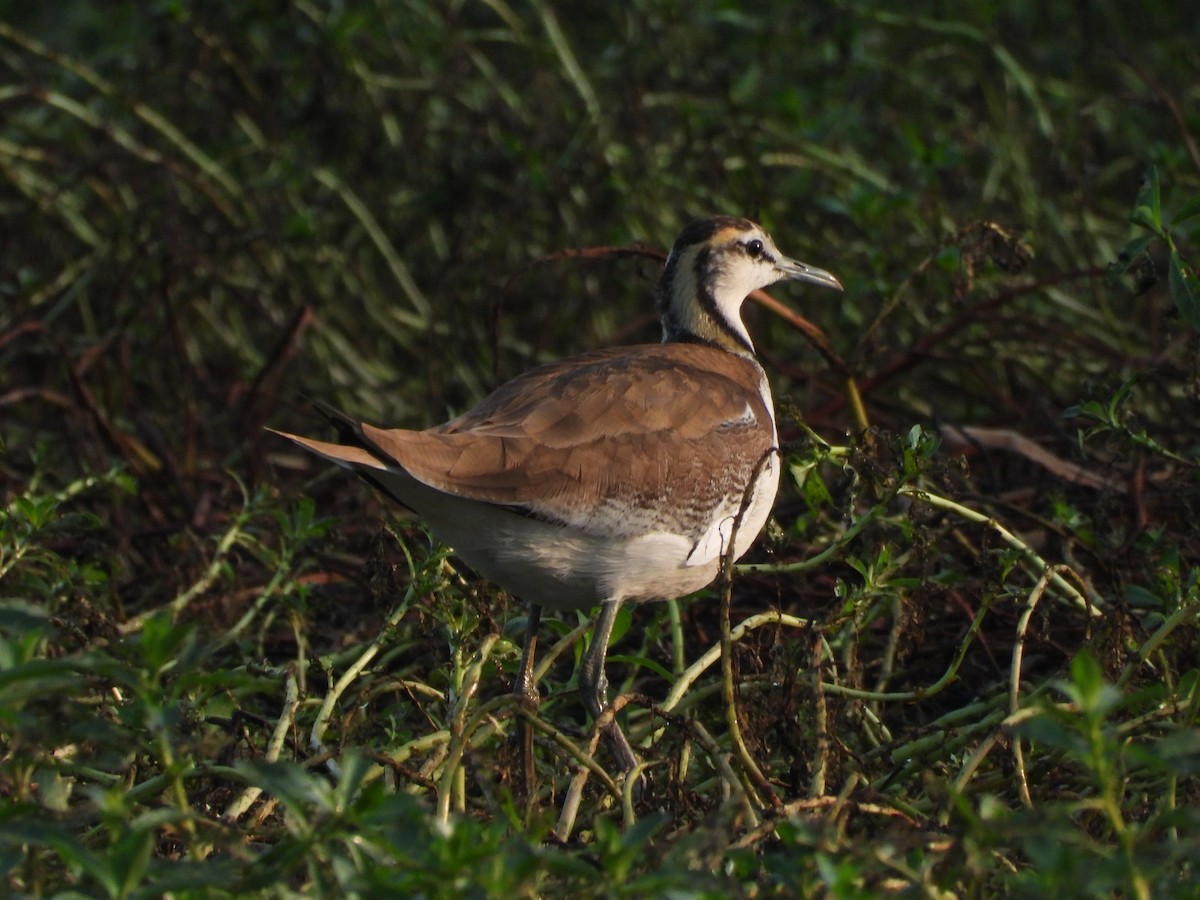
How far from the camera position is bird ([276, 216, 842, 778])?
159 inches

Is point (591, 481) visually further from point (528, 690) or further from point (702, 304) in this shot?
point (702, 304)

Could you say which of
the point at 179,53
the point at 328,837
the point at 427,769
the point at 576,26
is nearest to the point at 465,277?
the point at 179,53

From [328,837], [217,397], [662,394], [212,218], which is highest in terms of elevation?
[328,837]

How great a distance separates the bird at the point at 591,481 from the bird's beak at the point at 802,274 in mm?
889

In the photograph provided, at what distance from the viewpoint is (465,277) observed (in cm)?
723

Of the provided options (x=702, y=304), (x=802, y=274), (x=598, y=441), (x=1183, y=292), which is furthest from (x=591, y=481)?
(x=802, y=274)

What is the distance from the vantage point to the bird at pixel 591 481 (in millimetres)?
4051

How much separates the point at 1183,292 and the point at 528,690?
1784mm

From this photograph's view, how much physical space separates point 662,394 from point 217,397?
332cm

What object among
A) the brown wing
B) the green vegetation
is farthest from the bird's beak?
the brown wing

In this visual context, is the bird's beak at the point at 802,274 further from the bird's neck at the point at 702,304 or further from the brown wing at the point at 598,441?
the brown wing at the point at 598,441

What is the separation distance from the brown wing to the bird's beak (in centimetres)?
86

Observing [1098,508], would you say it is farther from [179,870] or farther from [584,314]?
[584,314]

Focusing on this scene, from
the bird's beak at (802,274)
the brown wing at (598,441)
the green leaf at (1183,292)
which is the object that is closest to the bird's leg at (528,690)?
the brown wing at (598,441)
